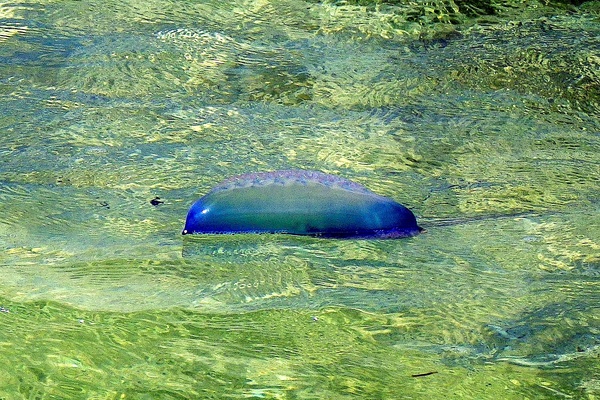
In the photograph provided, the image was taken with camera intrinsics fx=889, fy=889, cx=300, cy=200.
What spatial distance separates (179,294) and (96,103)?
5.01 feet

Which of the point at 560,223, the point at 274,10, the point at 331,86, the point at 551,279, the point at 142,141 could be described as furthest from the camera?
the point at 274,10

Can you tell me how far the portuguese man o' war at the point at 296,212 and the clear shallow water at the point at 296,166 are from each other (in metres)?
0.04

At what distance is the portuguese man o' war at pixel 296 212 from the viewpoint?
2084mm

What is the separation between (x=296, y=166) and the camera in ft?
8.51

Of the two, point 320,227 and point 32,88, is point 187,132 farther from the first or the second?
point 320,227

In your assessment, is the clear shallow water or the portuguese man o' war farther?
the portuguese man o' war

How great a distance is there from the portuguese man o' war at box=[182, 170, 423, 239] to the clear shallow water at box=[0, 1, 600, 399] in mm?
44

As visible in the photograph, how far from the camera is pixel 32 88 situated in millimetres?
3162

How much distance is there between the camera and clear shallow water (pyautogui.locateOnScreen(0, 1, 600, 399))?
55.9 inches

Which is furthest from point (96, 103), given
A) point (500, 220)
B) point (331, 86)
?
point (500, 220)

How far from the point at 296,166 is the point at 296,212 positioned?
0.52 meters

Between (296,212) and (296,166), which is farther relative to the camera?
(296,166)

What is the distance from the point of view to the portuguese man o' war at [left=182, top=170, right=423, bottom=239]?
208cm

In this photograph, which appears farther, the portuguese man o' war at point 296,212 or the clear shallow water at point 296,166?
the portuguese man o' war at point 296,212
